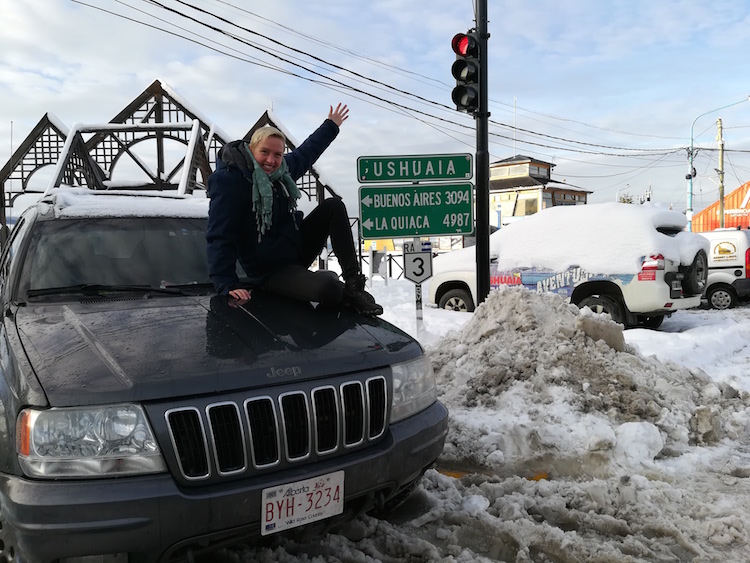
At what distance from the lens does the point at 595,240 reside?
890cm

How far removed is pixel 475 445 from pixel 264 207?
2.15 m

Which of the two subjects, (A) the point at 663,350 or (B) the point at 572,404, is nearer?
(B) the point at 572,404

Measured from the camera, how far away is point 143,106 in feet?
56.2

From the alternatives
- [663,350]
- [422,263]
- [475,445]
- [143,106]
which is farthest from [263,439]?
[143,106]

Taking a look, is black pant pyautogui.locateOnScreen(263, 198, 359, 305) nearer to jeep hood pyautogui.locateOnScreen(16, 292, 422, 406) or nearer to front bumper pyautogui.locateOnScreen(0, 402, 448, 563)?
jeep hood pyautogui.locateOnScreen(16, 292, 422, 406)

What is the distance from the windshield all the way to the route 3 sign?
11.3ft

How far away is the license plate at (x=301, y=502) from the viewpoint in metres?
2.02

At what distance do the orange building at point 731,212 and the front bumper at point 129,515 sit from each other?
42.9 m

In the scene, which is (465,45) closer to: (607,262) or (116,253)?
(607,262)

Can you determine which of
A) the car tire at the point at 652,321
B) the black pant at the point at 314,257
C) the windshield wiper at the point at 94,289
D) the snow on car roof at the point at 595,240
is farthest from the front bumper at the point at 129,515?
the car tire at the point at 652,321

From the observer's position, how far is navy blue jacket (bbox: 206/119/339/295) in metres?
3.08

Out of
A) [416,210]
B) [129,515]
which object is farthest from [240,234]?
[416,210]

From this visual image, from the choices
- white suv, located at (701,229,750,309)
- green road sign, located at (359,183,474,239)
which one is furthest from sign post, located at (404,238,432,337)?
white suv, located at (701,229,750,309)

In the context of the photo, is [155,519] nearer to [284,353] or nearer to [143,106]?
[284,353]
